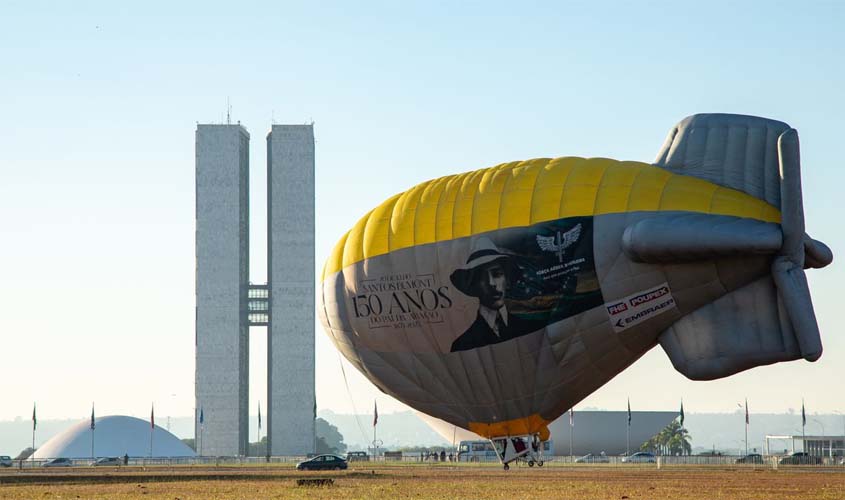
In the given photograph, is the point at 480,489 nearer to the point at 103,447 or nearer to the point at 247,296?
the point at 247,296

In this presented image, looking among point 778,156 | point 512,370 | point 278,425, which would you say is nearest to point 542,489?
point 512,370

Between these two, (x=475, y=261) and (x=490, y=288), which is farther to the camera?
(x=475, y=261)

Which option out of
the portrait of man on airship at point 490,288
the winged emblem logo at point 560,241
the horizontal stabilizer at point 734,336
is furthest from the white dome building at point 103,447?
the horizontal stabilizer at point 734,336

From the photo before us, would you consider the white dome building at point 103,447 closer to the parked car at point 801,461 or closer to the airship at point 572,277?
the parked car at point 801,461

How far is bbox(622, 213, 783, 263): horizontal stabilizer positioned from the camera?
44.8 m

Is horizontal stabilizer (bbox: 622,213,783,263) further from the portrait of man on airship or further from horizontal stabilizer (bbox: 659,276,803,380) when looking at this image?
the portrait of man on airship

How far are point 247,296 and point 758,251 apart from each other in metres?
159

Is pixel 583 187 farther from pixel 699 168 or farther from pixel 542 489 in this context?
pixel 542 489

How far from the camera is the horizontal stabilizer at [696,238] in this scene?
147ft

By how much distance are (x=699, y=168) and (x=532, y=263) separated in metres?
7.11

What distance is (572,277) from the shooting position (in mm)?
49031

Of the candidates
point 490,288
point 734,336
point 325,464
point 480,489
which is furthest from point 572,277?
point 325,464

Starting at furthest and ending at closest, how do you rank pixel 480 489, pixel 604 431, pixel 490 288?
1. pixel 604 431
2. pixel 490 288
3. pixel 480 489

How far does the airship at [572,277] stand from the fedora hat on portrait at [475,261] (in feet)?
0.18
